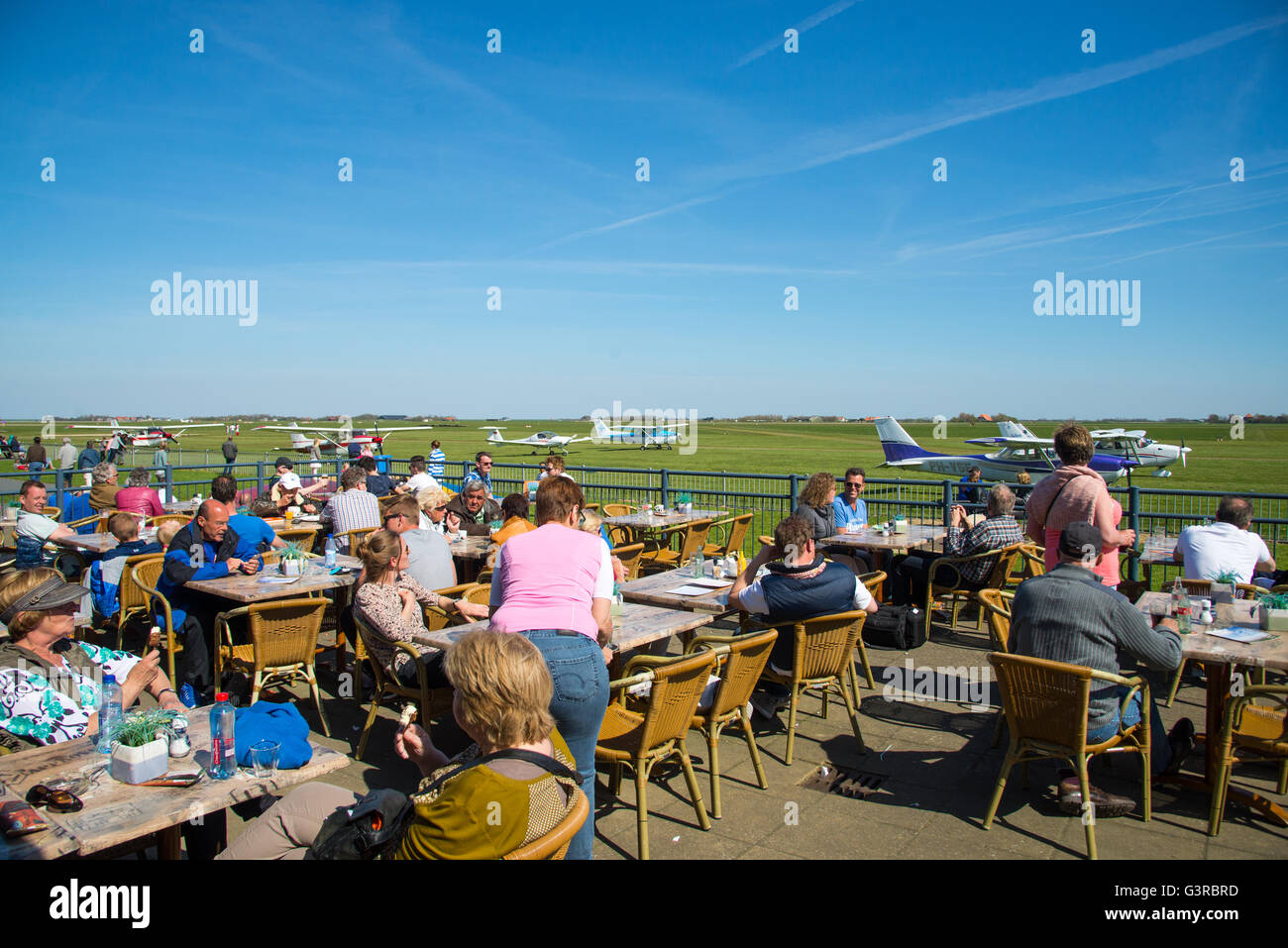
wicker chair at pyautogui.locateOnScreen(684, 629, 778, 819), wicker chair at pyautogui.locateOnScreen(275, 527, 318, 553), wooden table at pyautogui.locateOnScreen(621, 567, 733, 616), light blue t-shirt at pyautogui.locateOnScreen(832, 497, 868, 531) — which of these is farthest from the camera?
light blue t-shirt at pyautogui.locateOnScreen(832, 497, 868, 531)

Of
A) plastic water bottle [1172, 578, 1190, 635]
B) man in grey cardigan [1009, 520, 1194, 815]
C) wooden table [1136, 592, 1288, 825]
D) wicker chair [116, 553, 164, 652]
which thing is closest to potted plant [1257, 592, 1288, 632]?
wooden table [1136, 592, 1288, 825]

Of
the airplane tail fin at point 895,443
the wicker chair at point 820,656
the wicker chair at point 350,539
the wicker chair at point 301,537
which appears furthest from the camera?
the airplane tail fin at point 895,443

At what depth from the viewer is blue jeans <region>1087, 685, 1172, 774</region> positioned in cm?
356

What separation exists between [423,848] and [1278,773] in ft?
14.3

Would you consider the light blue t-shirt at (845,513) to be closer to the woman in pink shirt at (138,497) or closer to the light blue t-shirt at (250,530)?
the light blue t-shirt at (250,530)

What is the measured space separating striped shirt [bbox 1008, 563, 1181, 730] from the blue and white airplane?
22570mm

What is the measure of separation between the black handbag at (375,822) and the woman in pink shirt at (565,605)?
0.77m

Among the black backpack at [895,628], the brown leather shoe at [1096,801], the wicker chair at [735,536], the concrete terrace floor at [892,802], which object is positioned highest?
the wicker chair at [735,536]

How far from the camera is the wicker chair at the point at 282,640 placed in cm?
479

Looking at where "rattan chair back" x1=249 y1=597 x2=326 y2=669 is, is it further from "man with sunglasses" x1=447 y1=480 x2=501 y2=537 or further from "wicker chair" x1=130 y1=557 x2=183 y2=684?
"man with sunglasses" x1=447 y1=480 x2=501 y2=537

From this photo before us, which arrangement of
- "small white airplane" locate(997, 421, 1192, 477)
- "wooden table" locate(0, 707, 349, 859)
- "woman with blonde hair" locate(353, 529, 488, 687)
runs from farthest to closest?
"small white airplane" locate(997, 421, 1192, 477)
"woman with blonde hair" locate(353, 529, 488, 687)
"wooden table" locate(0, 707, 349, 859)

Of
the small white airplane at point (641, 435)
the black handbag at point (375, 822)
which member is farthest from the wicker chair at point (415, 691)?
the small white airplane at point (641, 435)
